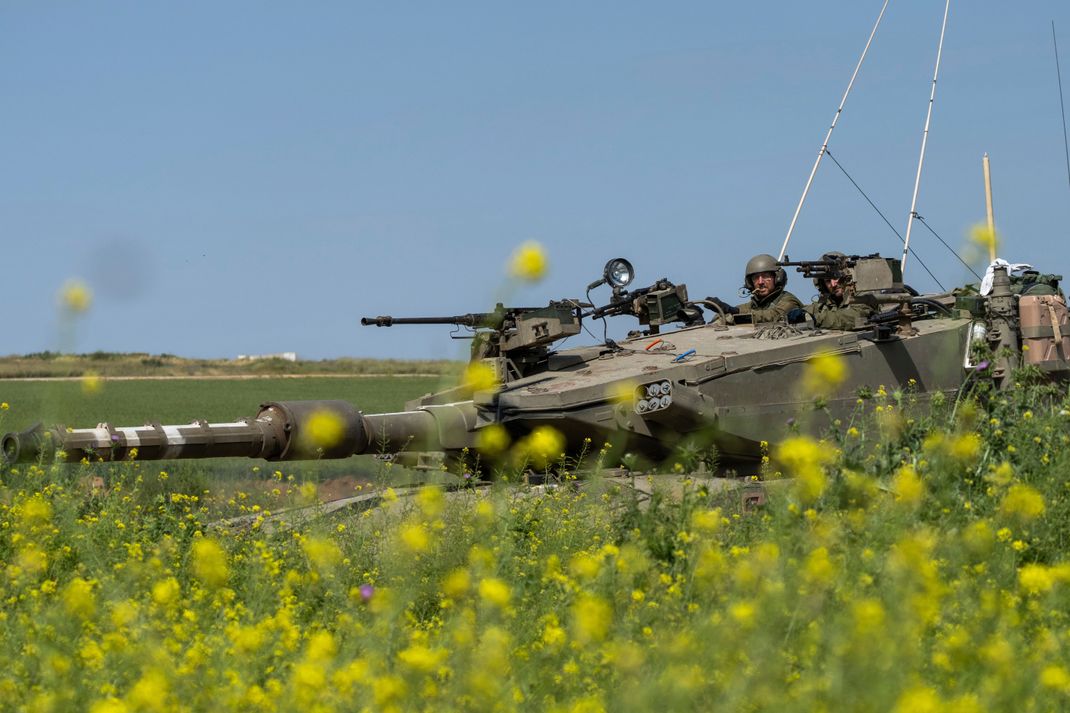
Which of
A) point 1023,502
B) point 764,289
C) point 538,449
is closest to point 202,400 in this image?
point 764,289

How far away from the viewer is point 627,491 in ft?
34.0

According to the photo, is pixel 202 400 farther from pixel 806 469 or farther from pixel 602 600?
pixel 602 600

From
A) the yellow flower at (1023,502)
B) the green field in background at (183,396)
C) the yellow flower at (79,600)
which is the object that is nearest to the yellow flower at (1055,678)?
the yellow flower at (1023,502)

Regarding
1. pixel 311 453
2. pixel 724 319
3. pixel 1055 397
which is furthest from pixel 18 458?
pixel 1055 397

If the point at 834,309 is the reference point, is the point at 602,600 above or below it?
below

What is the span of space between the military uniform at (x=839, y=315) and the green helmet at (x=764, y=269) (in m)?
0.68

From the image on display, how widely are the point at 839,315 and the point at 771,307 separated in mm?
864

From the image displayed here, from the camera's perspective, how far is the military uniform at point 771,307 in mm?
13188

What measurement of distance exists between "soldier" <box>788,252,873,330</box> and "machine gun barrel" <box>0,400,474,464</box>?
2952 mm

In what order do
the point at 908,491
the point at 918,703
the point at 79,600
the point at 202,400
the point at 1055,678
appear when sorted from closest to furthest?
the point at 918,703 → the point at 1055,678 → the point at 79,600 → the point at 908,491 → the point at 202,400

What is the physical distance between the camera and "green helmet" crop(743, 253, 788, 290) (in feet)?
44.1

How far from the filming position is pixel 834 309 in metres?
12.7

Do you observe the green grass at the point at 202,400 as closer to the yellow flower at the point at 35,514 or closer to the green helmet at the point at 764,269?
the green helmet at the point at 764,269

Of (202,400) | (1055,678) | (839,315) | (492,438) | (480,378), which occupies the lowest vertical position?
(202,400)
